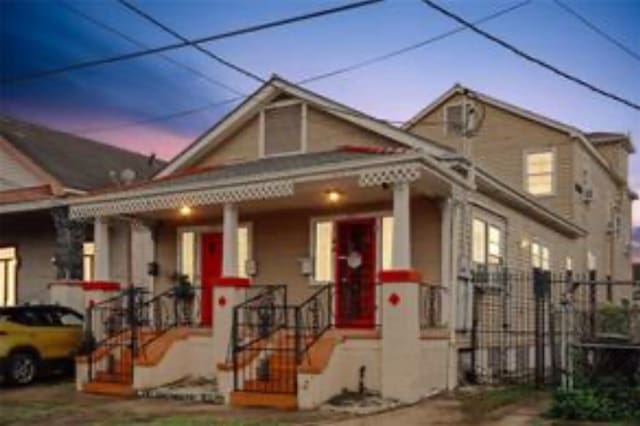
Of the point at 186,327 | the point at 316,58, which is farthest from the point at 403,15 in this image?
the point at 186,327

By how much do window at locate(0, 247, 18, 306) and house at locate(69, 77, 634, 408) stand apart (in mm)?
6766

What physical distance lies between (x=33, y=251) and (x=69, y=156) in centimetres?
303

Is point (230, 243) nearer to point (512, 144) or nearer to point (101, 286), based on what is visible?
point (101, 286)

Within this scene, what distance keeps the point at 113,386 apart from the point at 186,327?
74.4 inches

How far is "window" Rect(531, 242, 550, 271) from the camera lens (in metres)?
20.6

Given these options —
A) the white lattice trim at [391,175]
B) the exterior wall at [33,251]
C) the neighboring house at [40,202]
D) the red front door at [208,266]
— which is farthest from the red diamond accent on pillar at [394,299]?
the exterior wall at [33,251]

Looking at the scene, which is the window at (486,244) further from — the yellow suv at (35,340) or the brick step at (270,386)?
the yellow suv at (35,340)

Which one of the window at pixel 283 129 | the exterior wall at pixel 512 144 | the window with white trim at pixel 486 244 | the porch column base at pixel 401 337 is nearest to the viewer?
the porch column base at pixel 401 337

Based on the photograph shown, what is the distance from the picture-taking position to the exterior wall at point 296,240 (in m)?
15.2

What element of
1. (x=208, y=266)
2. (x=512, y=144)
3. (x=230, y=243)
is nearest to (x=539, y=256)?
(x=512, y=144)

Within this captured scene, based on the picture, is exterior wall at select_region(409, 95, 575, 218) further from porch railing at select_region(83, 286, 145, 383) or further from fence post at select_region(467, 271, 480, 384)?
porch railing at select_region(83, 286, 145, 383)

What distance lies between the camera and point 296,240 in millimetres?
16891

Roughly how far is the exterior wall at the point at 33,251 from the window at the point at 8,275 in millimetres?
244

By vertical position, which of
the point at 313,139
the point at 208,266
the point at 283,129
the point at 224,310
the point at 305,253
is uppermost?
the point at 283,129
